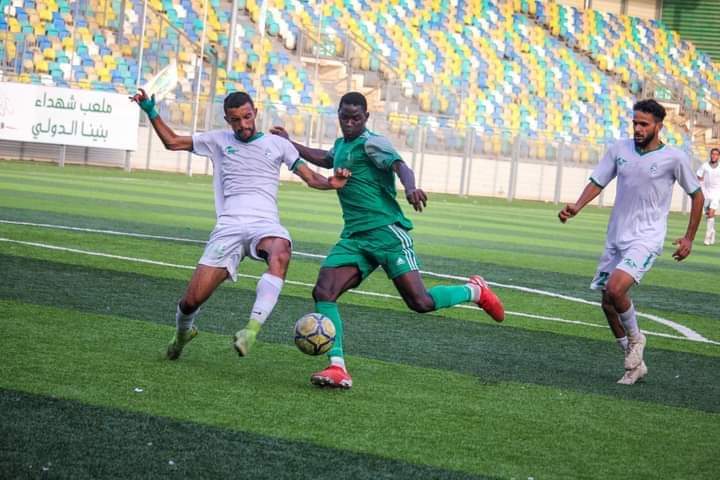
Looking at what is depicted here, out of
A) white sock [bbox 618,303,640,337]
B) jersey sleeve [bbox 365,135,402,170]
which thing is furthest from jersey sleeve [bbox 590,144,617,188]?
jersey sleeve [bbox 365,135,402,170]

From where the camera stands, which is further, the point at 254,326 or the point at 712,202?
the point at 712,202

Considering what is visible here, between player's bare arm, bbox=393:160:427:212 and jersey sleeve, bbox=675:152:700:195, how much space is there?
82.7 inches

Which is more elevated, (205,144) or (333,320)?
(205,144)

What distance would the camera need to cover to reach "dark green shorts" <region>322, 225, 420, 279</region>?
26.6 feet

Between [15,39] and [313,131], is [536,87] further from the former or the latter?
[15,39]

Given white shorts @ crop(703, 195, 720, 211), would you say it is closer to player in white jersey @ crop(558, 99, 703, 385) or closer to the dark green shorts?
player in white jersey @ crop(558, 99, 703, 385)

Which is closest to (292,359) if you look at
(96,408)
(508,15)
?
(96,408)

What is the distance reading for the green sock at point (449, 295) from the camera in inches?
329

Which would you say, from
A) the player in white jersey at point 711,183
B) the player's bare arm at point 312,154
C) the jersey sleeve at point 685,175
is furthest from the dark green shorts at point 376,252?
the player in white jersey at point 711,183

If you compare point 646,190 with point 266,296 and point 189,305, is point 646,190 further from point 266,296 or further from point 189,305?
point 189,305

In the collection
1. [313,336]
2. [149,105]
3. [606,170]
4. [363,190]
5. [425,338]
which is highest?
[149,105]

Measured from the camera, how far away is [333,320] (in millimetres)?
7828

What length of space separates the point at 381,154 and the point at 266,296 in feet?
3.52

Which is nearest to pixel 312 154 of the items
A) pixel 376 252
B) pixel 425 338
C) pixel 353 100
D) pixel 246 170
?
pixel 246 170
